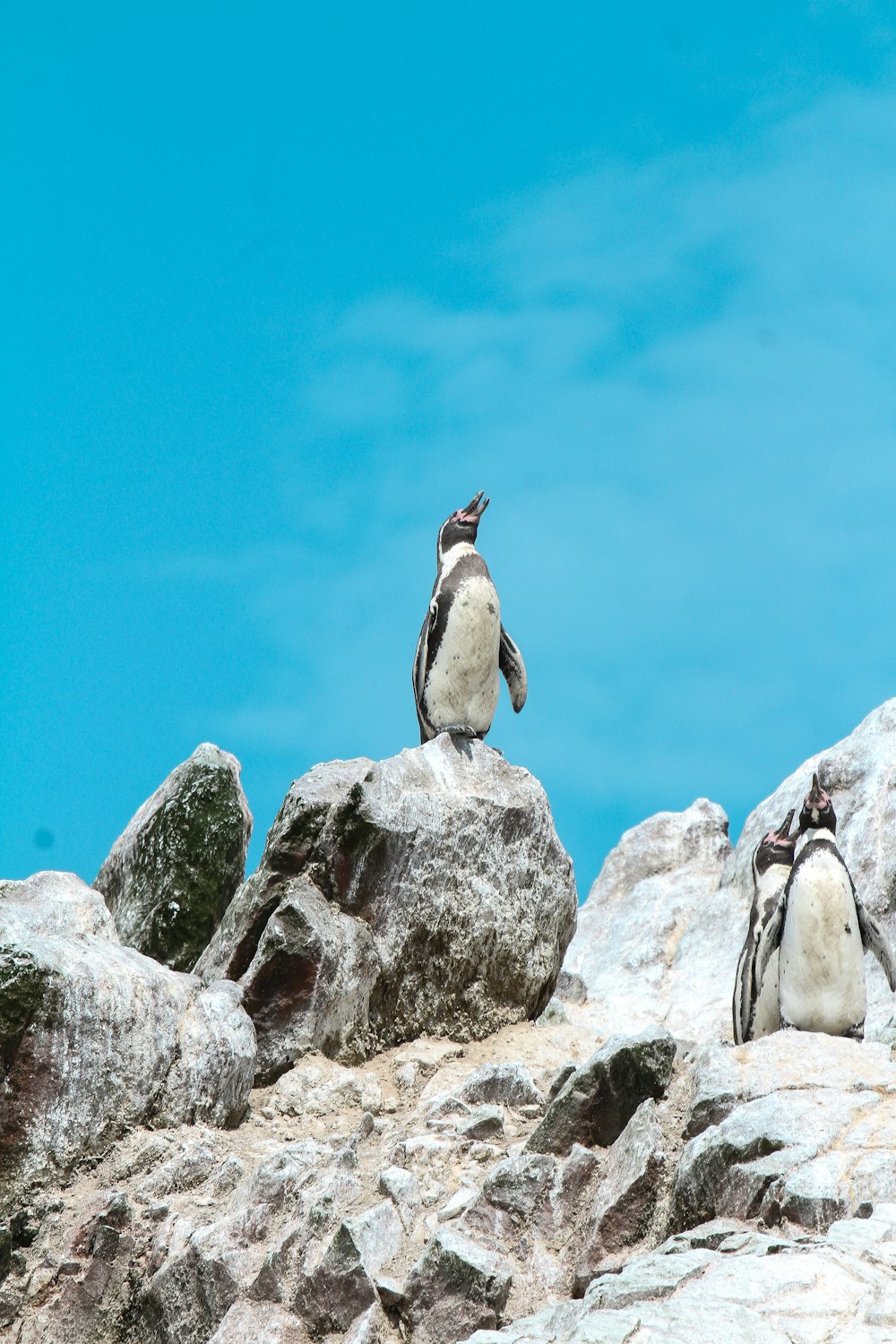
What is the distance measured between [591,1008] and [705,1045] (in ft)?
28.6

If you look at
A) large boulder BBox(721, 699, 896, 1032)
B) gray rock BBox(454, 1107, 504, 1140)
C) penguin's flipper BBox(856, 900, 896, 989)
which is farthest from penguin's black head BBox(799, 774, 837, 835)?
large boulder BBox(721, 699, 896, 1032)

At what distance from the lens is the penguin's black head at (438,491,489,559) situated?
13.0 meters

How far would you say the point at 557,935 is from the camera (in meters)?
12.1

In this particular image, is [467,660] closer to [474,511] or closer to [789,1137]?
Answer: [474,511]

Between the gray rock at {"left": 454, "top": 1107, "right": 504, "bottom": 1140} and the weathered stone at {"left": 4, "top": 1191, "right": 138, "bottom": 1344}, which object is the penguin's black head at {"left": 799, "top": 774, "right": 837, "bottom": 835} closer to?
the gray rock at {"left": 454, "top": 1107, "right": 504, "bottom": 1140}

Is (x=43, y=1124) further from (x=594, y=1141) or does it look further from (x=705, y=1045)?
(x=705, y=1045)

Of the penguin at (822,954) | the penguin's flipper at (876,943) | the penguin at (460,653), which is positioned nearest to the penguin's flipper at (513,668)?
the penguin at (460,653)

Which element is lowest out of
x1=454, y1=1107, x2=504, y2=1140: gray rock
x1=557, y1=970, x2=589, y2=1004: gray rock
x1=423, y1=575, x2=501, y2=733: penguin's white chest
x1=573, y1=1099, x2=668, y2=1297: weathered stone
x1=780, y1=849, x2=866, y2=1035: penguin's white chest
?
x1=573, y1=1099, x2=668, y2=1297: weathered stone

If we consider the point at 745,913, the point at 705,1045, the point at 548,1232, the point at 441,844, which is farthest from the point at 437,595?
the point at 745,913

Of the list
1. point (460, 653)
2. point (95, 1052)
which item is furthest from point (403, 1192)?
point (460, 653)

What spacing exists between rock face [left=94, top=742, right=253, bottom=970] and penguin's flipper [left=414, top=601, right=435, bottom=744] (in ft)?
5.94

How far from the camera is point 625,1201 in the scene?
7.46 meters

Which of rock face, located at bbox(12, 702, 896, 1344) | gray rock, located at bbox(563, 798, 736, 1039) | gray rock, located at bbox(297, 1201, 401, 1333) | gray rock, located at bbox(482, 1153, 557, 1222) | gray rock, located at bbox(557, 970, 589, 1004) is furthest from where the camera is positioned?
gray rock, located at bbox(563, 798, 736, 1039)

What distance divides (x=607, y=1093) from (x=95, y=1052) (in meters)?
3.02
